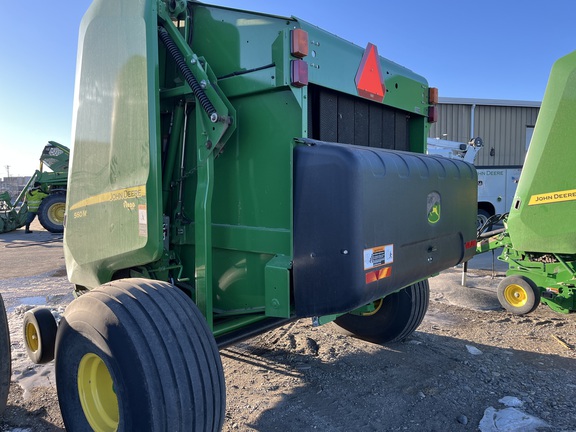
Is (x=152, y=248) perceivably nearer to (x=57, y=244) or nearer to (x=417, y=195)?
(x=417, y=195)

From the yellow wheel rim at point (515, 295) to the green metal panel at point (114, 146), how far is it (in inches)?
166

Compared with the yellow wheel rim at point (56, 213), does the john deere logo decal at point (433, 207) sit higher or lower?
higher

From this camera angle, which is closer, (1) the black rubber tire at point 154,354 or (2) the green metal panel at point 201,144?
(1) the black rubber tire at point 154,354

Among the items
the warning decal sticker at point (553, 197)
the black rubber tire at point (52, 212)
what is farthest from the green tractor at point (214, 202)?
the black rubber tire at point (52, 212)

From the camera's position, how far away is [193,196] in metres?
2.66

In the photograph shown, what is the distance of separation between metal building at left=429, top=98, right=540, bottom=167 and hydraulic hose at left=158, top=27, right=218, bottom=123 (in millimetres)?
18361

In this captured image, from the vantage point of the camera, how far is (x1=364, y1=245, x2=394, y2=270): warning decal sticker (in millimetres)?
2123

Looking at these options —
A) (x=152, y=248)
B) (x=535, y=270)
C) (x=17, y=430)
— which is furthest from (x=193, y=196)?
(x=535, y=270)

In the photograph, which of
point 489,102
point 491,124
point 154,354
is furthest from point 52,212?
point 491,124

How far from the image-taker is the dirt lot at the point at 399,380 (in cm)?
281

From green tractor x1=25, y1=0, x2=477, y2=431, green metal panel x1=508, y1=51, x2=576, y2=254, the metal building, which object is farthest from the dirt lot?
the metal building

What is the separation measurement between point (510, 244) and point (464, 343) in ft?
6.05

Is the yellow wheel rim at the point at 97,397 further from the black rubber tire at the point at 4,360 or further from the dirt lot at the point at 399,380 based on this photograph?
the black rubber tire at the point at 4,360

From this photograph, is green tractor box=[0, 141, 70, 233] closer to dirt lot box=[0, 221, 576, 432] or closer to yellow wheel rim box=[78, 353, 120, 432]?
dirt lot box=[0, 221, 576, 432]
